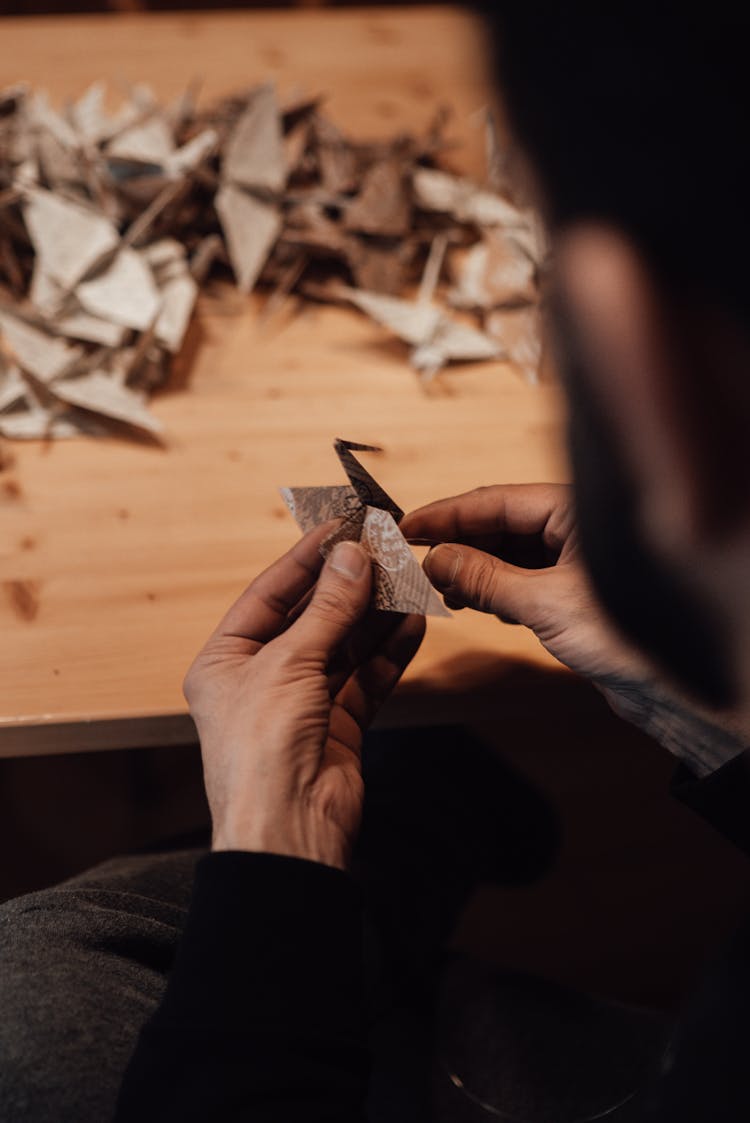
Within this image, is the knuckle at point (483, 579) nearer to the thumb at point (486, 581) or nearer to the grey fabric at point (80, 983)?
the thumb at point (486, 581)

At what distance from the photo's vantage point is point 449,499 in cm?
66

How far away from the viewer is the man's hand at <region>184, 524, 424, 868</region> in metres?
0.48

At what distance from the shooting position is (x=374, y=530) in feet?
1.89

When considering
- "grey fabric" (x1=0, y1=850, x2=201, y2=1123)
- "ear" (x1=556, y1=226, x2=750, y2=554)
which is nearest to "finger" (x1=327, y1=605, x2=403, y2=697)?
"grey fabric" (x1=0, y1=850, x2=201, y2=1123)

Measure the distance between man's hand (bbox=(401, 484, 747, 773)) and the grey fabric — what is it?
27 cm

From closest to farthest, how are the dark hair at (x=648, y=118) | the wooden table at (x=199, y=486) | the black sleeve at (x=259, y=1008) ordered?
1. the dark hair at (x=648, y=118)
2. the black sleeve at (x=259, y=1008)
3. the wooden table at (x=199, y=486)

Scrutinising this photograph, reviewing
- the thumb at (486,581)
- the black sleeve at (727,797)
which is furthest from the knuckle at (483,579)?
the black sleeve at (727,797)

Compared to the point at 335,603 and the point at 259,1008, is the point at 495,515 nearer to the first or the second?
the point at 335,603

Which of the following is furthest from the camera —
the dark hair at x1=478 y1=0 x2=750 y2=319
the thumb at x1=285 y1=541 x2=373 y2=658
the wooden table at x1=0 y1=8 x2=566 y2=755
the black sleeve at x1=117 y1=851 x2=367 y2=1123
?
the wooden table at x1=0 y1=8 x2=566 y2=755

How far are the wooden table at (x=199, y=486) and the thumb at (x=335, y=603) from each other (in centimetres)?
13

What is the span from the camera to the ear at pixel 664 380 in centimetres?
32

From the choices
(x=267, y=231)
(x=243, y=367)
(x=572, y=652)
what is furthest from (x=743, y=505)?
(x=267, y=231)

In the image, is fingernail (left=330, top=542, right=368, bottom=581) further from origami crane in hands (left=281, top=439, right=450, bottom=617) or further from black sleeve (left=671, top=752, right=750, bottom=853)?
black sleeve (left=671, top=752, right=750, bottom=853)

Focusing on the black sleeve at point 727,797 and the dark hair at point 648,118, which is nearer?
the dark hair at point 648,118
